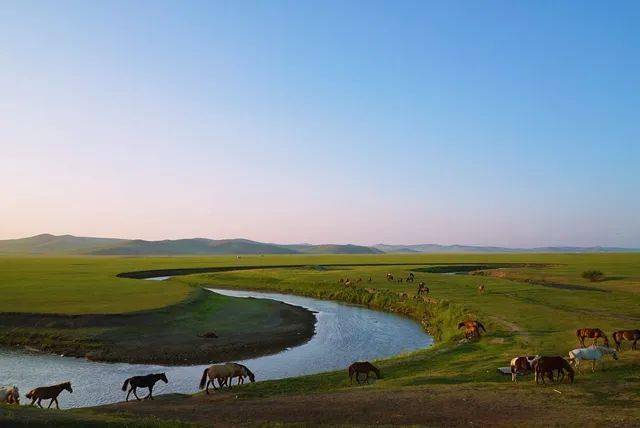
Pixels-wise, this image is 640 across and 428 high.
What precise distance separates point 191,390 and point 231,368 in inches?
139

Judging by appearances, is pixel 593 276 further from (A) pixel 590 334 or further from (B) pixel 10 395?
(B) pixel 10 395

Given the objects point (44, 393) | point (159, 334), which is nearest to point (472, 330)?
point (159, 334)

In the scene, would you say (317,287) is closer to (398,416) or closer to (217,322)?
(217,322)

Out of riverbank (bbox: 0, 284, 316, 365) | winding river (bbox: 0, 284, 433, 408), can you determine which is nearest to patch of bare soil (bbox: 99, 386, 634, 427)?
winding river (bbox: 0, 284, 433, 408)

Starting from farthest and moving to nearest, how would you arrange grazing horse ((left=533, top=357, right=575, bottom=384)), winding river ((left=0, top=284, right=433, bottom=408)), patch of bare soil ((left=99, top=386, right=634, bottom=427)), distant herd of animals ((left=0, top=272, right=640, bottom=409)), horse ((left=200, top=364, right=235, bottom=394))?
winding river ((left=0, top=284, right=433, bottom=408))
horse ((left=200, top=364, right=235, bottom=394))
distant herd of animals ((left=0, top=272, right=640, bottom=409))
grazing horse ((left=533, top=357, right=575, bottom=384))
patch of bare soil ((left=99, top=386, right=634, bottom=427))

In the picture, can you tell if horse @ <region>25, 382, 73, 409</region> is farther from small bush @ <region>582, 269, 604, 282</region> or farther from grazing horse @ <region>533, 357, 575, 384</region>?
small bush @ <region>582, 269, 604, 282</region>

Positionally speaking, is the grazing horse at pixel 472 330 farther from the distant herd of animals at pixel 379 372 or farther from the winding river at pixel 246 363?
the distant herd of animals at pixel 379 372

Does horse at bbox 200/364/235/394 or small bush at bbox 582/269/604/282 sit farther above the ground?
small bush at bbox 582/269/604/282

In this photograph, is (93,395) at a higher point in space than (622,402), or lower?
lower

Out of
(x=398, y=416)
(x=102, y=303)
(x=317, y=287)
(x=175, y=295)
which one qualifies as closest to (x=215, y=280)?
(x=317, y=287)

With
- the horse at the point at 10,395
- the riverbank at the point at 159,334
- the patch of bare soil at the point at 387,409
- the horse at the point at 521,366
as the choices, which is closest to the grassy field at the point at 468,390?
the patch of bare soil at the point at 387,409

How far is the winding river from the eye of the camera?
24.3 metres

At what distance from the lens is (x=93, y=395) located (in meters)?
23.1

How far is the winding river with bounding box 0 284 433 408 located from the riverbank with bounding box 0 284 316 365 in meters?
1.29
